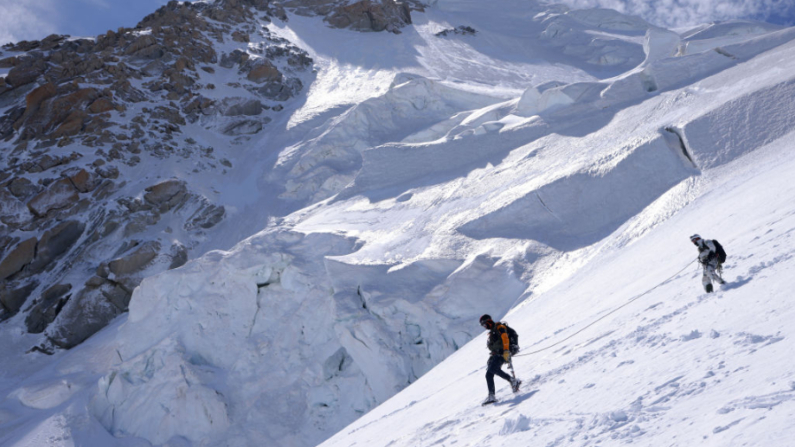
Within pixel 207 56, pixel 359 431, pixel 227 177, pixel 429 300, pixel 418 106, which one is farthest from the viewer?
pixel 207 56

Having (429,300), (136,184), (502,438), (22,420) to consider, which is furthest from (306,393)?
(136,184)

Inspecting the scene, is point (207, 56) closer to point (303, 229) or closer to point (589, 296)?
point (303, 229)

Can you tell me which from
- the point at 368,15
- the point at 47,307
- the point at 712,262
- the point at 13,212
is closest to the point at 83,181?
the point at 13,212

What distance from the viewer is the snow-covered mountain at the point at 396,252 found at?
7172mm

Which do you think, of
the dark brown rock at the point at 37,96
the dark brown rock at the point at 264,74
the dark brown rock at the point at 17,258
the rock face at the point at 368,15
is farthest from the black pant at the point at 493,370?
the rock face at the point at 368,15

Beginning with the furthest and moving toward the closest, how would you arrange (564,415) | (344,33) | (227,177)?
(344,33), (227,177), (564,415)

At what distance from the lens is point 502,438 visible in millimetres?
6105

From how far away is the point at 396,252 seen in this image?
19.5 m

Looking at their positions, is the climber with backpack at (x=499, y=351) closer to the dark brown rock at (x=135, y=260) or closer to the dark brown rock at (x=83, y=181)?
the dark brown rock at (x=135, y=260)

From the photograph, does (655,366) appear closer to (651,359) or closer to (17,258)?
(651,359)

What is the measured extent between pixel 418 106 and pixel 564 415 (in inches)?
1141

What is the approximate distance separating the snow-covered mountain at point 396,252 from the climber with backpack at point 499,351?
0.41 m

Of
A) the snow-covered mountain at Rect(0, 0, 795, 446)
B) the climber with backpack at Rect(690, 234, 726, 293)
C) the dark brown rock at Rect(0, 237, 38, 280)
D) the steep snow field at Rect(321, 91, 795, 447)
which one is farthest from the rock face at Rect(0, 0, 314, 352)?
the climber with backpack at Rect(690, 234, 726, 293)

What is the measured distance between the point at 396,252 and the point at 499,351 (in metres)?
11.3
